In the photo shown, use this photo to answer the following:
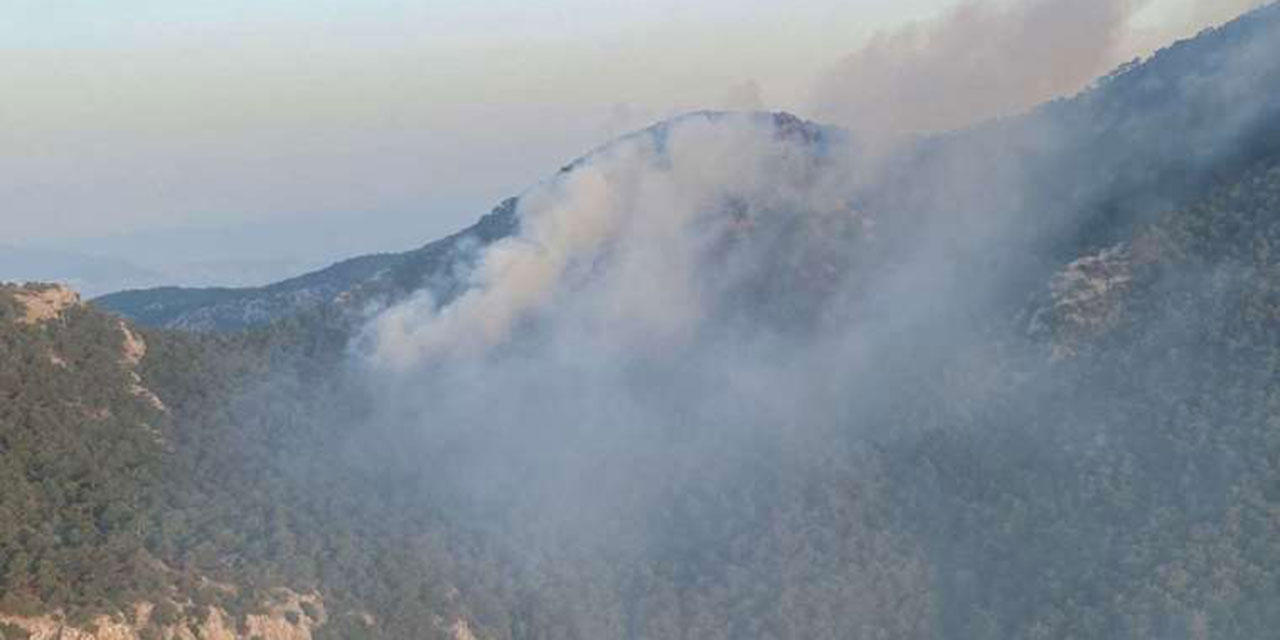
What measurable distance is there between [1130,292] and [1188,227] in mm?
11527

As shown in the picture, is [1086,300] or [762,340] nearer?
[1086,300]

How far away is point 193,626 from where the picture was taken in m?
77.4

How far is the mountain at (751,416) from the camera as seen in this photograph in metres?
93.7

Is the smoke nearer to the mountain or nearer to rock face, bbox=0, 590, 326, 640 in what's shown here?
the mountain

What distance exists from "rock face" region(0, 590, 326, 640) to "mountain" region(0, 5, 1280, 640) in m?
0.24

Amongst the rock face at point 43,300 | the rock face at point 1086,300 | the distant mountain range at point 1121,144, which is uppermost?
the rock face at point 43,300

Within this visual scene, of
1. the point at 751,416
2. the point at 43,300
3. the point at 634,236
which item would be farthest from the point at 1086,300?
the point at 43,300

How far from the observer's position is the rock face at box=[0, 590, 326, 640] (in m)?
68.3

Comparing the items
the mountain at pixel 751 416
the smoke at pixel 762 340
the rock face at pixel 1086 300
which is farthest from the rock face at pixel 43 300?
the rock face at pixel 1086 300

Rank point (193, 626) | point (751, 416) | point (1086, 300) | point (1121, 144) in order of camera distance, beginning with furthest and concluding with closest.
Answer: point (1121, 144) → point (751, 416) → point (1086, 300) → point (193, 626)

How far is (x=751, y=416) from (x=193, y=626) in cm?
7493

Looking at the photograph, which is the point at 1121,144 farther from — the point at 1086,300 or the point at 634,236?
the point at 634,236

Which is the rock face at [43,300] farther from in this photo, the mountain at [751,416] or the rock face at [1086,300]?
the rock face at [1086,300]

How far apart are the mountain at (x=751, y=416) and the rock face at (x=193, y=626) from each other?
24 centimetres
